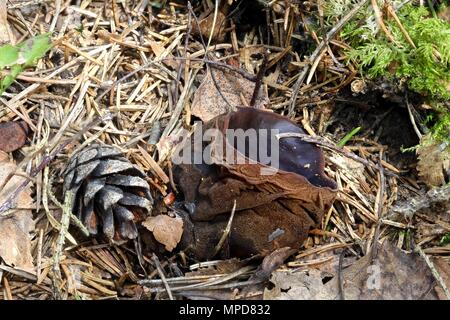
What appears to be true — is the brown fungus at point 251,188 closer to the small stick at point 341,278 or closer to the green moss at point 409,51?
the small stick at point 341,278

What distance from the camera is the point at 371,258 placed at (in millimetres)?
2455

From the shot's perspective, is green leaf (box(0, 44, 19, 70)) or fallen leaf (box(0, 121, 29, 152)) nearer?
green leaf (box(0, 44, 19, 70))

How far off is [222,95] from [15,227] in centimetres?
122

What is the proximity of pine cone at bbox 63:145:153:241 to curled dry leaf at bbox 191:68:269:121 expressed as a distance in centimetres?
54

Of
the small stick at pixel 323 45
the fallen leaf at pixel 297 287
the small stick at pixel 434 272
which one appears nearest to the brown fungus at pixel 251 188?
the fallen leaf at pixel 297 287

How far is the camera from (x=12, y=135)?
2584mm

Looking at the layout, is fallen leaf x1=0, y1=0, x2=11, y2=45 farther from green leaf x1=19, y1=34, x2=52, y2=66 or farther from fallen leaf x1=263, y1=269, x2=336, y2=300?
fallen leaf x1=263, y1=269, x2=336, y2=300

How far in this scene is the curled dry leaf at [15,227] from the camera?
236 cm

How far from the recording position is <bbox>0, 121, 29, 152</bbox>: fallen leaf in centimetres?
255

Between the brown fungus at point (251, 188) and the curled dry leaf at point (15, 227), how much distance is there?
70cm

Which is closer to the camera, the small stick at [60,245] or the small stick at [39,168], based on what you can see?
the small stick at [60,245]

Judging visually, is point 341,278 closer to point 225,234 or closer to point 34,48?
point 225,234

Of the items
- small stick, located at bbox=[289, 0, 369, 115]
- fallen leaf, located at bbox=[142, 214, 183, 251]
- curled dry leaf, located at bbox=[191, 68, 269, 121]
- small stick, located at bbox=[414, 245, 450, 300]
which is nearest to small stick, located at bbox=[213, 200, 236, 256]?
fallen leaf, located at bbox=[142, 214, 183, 251]
